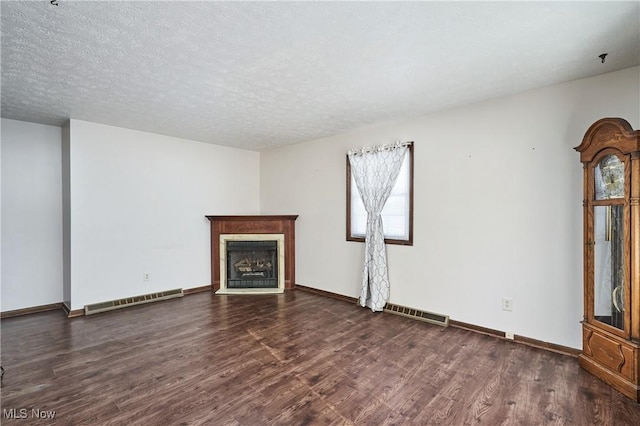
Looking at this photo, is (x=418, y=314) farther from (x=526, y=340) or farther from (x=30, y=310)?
(x=30, y=310)

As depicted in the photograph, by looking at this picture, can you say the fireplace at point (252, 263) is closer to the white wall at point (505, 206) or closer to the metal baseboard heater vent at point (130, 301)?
the metal baseboard heater vent at point (130, 301)

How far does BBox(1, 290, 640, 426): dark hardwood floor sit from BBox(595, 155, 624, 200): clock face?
1.42 meters

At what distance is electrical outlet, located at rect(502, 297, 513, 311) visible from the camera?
9.65ft

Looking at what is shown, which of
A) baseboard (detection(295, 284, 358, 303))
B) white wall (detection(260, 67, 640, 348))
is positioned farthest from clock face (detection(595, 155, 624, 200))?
baseboard (detection(295, 284, 358, 303))

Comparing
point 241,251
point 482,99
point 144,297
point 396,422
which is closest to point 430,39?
point 482,99

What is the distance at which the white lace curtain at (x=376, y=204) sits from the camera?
3.81 meters

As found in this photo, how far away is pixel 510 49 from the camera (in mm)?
2068

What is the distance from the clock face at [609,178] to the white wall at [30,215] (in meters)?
5.96

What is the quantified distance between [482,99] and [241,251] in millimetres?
4024

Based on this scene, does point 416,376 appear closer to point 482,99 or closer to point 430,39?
point 430,39

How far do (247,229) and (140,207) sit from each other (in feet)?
5.17

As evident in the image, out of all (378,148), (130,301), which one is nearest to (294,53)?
(378,148)

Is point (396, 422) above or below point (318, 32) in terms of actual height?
below

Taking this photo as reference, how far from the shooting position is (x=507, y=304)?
9.72 feet
